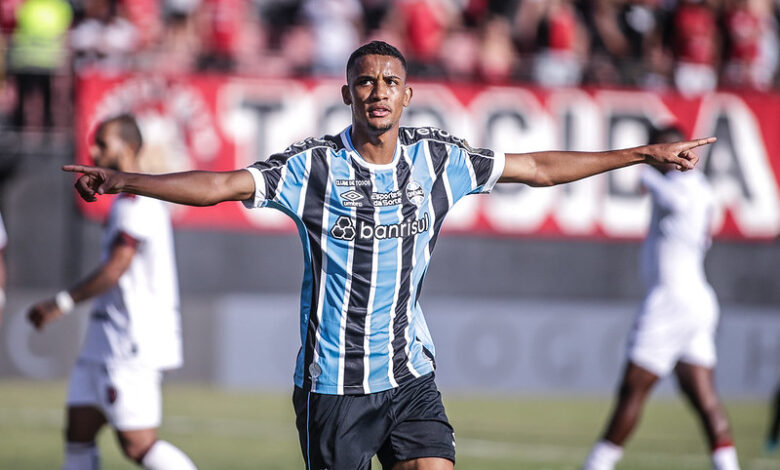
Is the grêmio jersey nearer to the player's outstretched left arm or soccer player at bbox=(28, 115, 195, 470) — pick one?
the player's outstretched left arm

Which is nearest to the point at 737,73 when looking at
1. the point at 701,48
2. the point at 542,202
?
the point at 701,48

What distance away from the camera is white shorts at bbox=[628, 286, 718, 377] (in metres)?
9.04

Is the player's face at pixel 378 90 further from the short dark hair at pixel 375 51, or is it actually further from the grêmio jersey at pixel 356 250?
the grêmio jersey at pixel 356 250

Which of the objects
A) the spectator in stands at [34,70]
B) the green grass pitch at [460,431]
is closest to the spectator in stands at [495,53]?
the green grass pitch at [460,431]

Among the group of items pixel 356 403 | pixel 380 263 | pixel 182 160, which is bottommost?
pixel 356 403

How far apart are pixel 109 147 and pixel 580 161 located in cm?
279

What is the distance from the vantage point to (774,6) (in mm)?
20141

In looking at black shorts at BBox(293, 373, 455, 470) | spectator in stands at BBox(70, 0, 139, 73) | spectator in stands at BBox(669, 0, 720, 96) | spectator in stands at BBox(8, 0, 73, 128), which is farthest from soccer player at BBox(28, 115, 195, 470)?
spectator in stands at BBox(669, 0, 720, 96)

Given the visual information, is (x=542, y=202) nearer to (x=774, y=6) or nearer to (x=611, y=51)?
(x=611, y=51)

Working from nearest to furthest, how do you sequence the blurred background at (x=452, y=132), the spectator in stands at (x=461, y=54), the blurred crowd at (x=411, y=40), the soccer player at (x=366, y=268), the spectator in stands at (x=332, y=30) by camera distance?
the soccer player at (x=366, y=268) → the blurred background at (x=452, y=132) → the blurred crowd at (x=411, y=40) → the spectator in stands at (x=332, y=30) → the spectator in stands at (x=461, y=54)

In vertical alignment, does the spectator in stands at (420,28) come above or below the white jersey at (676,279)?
above

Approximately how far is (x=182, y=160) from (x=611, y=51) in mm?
6399

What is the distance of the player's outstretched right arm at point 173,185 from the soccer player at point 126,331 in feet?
6.70

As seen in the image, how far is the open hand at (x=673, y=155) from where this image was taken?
18.4ft
